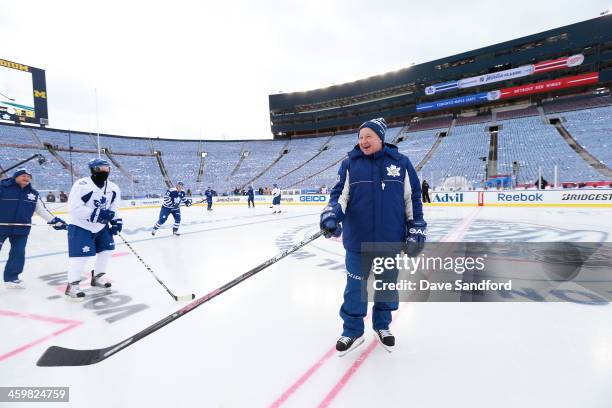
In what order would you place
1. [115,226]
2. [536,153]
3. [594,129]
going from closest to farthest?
[115,226] → [536,153] → [594,129]

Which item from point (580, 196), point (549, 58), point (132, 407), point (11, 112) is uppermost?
point (549, 58)

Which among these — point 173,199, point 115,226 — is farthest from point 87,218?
point 173,199

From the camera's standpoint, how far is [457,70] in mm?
33375

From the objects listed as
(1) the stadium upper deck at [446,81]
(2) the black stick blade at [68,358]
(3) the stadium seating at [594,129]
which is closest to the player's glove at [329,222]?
(2) the black stick blade at [68,358]

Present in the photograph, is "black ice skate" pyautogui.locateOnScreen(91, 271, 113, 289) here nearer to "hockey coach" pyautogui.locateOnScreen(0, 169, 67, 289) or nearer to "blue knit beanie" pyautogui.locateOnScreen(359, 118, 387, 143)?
"hockey coach" pyautogui.locateOnScreen(0, 169, 67, 289)

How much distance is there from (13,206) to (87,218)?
1561mm

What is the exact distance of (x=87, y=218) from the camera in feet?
11.5

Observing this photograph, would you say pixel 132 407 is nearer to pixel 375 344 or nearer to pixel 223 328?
pixel 223 328

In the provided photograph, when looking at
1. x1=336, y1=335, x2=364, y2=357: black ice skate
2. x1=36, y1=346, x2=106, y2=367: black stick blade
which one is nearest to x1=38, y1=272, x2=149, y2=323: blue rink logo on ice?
x1=36, y1=346, x2=106, y2=367: black stick blade

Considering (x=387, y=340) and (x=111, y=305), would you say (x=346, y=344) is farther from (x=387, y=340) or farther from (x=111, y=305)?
(x=111, y=305)

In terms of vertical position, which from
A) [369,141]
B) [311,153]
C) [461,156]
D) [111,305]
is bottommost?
[111,305]

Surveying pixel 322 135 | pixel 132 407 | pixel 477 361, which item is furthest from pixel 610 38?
pixel 132 407

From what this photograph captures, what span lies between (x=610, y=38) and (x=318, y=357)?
134 ft

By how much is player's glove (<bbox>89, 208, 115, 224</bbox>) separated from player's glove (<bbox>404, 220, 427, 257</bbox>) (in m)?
3.54
